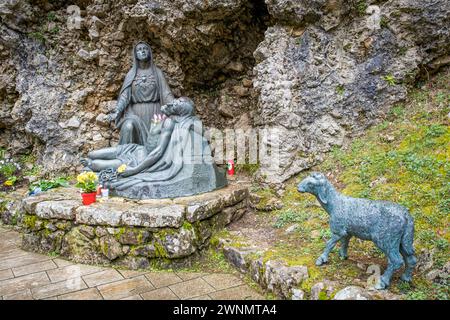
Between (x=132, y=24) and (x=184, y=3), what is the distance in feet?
4.29

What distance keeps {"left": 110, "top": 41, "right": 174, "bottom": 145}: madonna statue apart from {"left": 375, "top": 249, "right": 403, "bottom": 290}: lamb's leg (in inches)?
170

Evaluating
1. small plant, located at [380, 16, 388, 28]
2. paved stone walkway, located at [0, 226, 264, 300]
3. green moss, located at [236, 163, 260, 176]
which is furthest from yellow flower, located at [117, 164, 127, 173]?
small plant, located at [380, 16, 388, 28]

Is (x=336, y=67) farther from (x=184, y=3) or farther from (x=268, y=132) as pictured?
(x=184, y=3)

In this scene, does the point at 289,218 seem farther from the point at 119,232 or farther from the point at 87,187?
the point at 87,187

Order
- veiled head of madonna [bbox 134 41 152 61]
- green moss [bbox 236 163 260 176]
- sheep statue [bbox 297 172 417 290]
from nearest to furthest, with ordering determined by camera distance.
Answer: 1. sheep statue [bbox 297 172 417 290]
2. veiled head of madonna [bbox 134 41 152 61]
3. green moss [bbox 236 163 260 176]

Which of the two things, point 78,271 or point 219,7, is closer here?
point 78,271

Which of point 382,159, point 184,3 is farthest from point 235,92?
point 382,159

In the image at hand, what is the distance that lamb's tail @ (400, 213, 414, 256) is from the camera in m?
3.05

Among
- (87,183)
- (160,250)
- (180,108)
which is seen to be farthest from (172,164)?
(160,250)

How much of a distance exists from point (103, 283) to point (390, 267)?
115 inches

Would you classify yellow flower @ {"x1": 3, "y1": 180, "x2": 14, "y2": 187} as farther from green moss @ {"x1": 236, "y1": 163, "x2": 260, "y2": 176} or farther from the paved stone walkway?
green moss @ {"x1": 236, "y1": 163, "x2": 260, "y2": 176}

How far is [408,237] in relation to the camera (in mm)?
3072

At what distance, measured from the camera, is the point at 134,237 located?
4.41 meters
